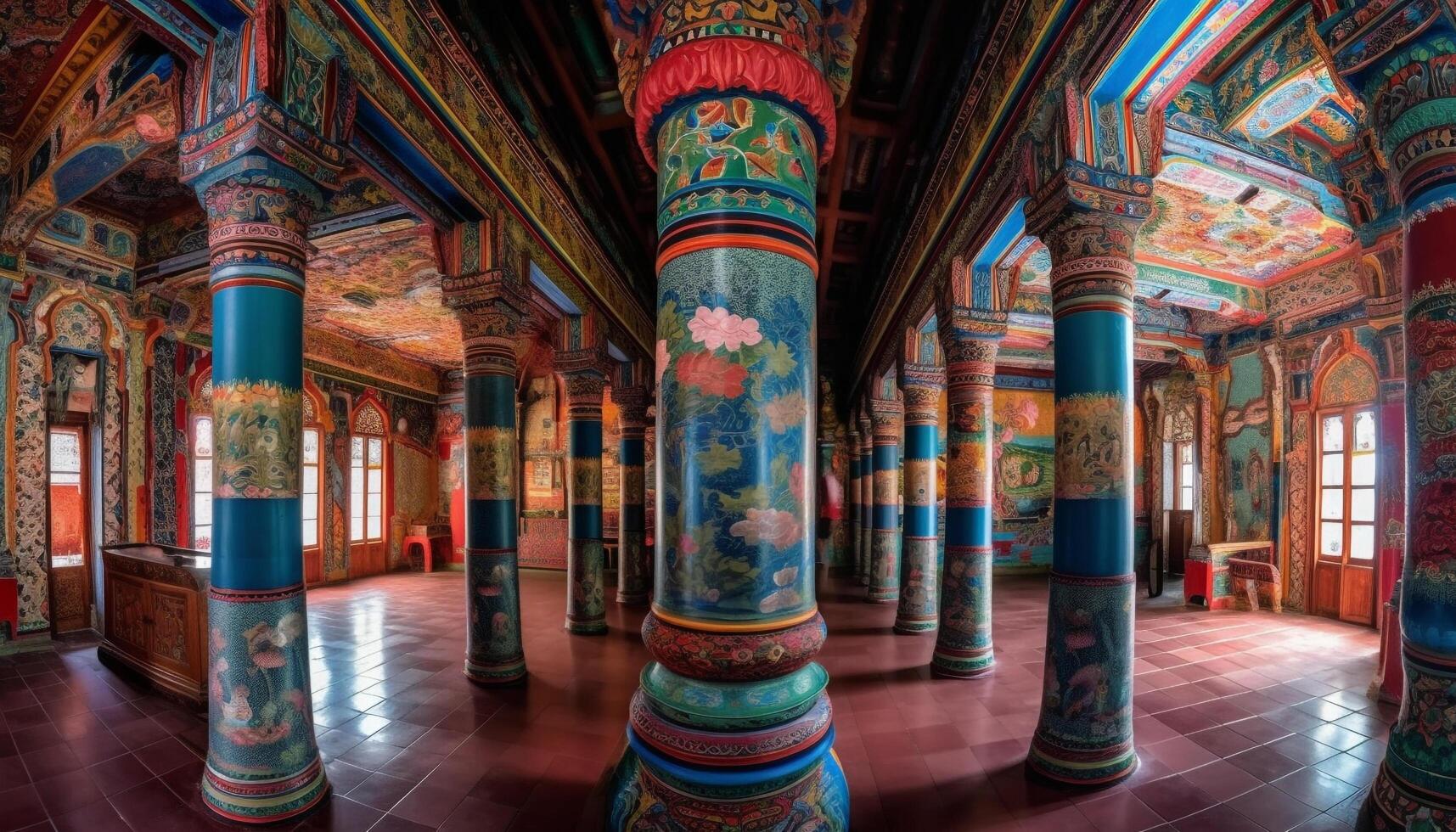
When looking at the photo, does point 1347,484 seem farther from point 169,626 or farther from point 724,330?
point 169,626

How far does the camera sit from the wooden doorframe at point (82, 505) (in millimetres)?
6621

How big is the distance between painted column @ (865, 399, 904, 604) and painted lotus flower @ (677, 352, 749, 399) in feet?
26.2

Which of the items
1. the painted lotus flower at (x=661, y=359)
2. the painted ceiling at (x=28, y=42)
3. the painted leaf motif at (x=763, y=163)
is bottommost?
the painted lotus flower at (x=661, y=359)

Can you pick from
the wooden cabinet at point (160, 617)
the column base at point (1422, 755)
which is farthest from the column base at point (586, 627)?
the column base at point (1422, 755)

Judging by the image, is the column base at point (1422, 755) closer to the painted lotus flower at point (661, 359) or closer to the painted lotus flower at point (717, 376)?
the painted lotus flower at point (717, 376)

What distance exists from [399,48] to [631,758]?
410 centimetres

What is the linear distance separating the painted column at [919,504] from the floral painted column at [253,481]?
20.5 feet

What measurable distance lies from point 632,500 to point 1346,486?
1028 centimetres

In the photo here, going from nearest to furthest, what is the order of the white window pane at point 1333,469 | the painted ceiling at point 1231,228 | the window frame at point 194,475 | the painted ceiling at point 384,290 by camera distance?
the painted ceiling at point 1231,228 < the painted ceiling at point 384,290 < the window frame at point 194,475 < the white window pane at point 1333,469

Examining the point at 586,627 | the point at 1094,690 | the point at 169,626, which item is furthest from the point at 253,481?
the point at 586,627

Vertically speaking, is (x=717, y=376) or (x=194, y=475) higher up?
(x=717, y=376)

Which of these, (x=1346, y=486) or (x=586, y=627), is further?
(x=1346, y=486)

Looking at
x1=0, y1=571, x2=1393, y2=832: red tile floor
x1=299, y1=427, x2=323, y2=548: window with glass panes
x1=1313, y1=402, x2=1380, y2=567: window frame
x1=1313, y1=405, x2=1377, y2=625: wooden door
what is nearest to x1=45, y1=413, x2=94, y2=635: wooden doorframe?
x1=0, y1=571, x2=1393, y2=832: red tile floor

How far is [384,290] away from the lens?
28.8 ft
